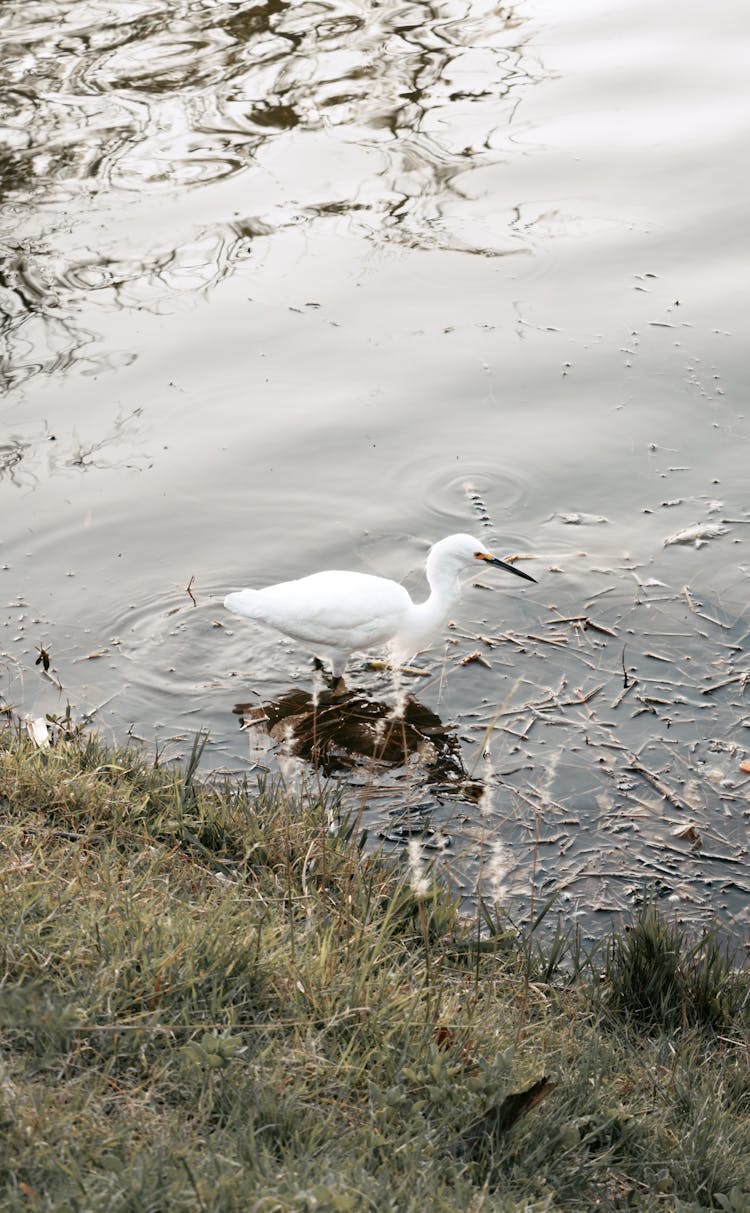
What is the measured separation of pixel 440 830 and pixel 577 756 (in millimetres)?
A: 647

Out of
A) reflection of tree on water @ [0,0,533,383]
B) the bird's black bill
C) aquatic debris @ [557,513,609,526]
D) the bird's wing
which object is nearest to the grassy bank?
the bird's wing

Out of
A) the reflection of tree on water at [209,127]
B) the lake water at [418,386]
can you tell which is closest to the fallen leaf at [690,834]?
the lake water at [418,386]

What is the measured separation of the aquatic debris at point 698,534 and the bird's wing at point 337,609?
147 centimetres

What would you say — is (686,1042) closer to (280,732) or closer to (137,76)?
(280,732)

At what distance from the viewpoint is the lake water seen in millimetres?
4926

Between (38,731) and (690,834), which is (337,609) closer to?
(38,731)

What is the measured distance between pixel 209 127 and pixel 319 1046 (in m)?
8.68

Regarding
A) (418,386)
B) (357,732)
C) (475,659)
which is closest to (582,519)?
(475,659)

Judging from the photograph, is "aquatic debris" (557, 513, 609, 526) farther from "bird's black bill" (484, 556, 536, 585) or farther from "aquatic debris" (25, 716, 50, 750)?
"aquatic debris" (25, 716, 50, 750)

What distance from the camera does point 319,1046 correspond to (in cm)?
267

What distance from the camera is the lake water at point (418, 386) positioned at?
16.2ft

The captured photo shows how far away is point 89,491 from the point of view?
21.8ft

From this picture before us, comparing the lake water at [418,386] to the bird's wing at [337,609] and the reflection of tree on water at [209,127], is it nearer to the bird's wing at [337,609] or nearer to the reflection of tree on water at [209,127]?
the reflection of tree on water at [209,127]

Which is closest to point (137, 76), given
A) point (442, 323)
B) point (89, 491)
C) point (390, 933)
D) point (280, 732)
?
point (442, 323)
